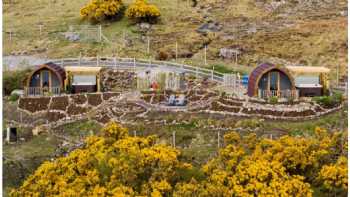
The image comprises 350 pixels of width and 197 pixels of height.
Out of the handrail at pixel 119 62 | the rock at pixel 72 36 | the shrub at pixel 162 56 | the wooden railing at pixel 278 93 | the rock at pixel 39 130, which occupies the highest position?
the rock at pixel 72 36

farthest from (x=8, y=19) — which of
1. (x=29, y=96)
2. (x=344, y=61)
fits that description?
(x=344, y=61)

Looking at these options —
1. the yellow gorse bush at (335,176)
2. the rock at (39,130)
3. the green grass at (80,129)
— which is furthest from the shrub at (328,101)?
the rock at (39,130)

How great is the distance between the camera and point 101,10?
2418 inches

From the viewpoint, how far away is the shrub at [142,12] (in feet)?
198

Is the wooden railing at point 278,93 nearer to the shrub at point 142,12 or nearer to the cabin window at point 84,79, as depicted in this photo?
the cabin window at point 84,79

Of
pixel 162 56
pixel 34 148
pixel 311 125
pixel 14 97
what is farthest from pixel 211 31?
pixel 34 148

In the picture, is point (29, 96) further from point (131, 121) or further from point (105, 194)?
point (105, 194)

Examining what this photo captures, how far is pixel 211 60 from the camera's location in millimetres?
52000

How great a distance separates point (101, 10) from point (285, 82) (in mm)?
27735

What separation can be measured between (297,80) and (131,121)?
1282 cm

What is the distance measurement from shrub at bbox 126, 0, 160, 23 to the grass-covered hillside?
3.05 feet

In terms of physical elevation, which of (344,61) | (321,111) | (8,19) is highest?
(8,19)

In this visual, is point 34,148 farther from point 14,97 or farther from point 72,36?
point 72,36

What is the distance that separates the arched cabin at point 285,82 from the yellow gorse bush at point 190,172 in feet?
50.1
